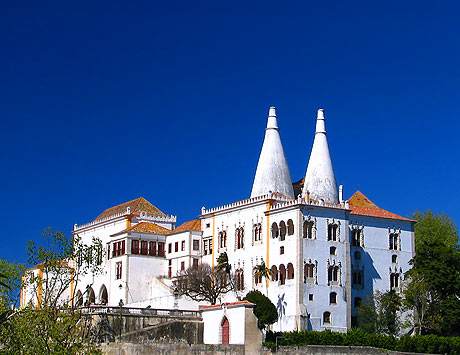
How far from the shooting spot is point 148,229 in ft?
250

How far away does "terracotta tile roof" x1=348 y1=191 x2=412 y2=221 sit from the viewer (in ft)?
224

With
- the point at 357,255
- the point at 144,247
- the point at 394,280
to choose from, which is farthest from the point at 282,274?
the point at 144,247

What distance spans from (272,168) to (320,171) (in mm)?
4150

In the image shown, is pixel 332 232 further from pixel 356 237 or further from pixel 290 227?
pixel 356 237

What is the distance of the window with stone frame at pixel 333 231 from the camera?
2517 inches

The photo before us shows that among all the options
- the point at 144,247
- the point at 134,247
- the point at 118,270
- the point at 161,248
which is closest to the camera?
the point at 134,247

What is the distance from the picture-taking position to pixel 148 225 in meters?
77.2

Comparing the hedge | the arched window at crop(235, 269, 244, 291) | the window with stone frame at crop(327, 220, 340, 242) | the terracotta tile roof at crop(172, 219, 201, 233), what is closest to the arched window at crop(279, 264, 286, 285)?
the window with stone frame at crop(327, 220, 340, 242)

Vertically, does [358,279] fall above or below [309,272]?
below

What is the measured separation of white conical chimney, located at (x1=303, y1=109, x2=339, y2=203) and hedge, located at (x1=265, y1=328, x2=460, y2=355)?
16.3 metres

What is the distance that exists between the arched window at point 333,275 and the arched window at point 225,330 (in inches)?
388

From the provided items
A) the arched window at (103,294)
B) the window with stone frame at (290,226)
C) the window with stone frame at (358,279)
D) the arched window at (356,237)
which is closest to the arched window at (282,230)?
the window with stone frame at (290,226)

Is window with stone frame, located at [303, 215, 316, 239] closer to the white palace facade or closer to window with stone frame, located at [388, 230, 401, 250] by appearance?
the white palace facade

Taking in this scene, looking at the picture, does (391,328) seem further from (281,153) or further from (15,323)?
(15,323)
